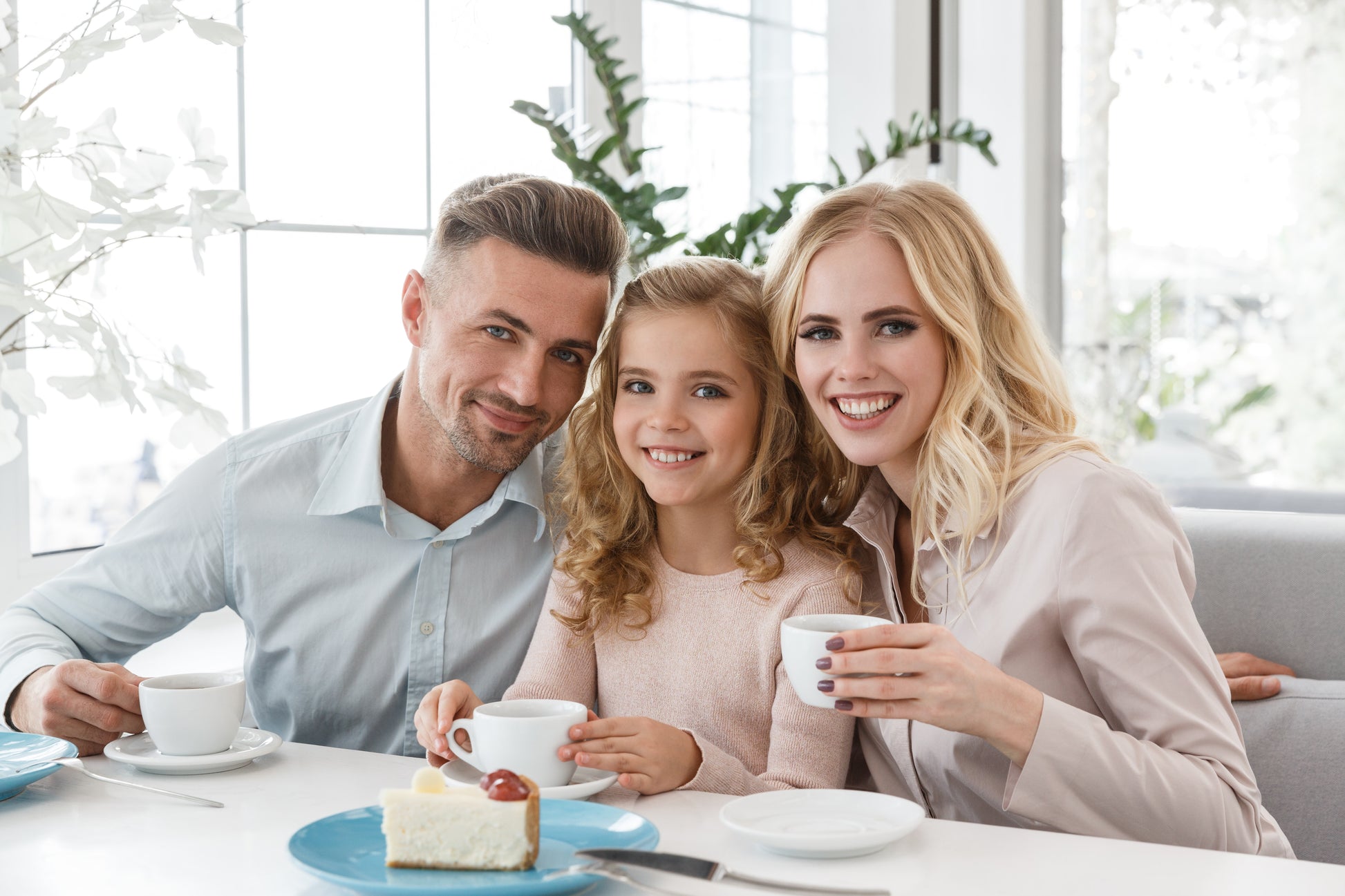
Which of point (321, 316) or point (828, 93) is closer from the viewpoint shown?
point (321, 316)

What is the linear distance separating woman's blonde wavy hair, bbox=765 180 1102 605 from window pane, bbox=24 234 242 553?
1.06 meters

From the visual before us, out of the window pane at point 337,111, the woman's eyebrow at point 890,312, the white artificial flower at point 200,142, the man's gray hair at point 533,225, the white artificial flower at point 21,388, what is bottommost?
the white artificial flower at point 21,388

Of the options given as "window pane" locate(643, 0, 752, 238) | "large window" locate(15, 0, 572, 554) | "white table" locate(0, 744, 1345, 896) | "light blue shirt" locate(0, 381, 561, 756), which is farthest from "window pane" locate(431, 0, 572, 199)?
"white table" locate(0, 744, 1345, 896)

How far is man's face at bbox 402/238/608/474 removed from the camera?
1.78m

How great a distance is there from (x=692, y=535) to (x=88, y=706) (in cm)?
82

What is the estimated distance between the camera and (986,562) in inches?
60.1

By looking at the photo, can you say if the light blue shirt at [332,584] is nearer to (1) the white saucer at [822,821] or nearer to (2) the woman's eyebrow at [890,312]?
(2) the woman's eyebrow at [890,312]

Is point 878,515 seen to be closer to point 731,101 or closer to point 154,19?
point 154,19

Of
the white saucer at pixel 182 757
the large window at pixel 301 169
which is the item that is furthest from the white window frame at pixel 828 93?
the white saucer at pixel 182 757

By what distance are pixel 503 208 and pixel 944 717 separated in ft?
3.23

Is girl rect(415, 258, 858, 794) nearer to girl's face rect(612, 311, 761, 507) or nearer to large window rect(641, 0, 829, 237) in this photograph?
girl's face rect(612, 311, 761, 507)

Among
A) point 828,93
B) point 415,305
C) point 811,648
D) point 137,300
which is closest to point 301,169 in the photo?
point 137,300

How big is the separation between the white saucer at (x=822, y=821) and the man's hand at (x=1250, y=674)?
0.91m

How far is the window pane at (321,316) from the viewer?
2469mm
